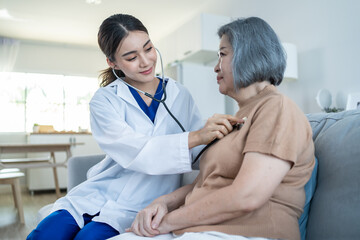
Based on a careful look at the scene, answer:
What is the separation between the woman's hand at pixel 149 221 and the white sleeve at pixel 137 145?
0.46ft

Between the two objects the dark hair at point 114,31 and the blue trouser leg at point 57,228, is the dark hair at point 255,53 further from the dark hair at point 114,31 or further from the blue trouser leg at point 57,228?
the blue trouser leg at point 57,228

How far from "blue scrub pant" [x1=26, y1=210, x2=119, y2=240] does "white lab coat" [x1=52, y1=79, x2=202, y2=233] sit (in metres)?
0.02

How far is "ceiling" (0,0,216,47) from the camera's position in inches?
188

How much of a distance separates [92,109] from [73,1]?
403 cm

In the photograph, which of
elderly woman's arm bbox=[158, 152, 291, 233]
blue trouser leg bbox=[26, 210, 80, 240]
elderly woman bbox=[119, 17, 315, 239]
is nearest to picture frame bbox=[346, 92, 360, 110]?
elderly woman bbox=[119, 17, 315, 239]

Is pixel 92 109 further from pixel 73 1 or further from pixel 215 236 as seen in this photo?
pixel 73 1

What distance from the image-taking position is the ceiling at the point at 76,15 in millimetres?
4777

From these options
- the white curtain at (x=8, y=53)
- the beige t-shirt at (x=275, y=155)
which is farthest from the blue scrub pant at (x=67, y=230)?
the white curtain at (x=8, y=53)

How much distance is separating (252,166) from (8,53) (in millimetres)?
6466

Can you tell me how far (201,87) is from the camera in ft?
13.0

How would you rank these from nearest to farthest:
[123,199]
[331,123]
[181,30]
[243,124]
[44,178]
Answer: [243,124] < [331,123] < [123,199] < [181,30] < [44,178]

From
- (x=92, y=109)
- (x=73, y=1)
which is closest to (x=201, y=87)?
(x=73, y=1)

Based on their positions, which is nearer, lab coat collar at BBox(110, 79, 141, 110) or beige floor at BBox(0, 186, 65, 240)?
lab coat collar at BBox(110, 79, 141, 110)

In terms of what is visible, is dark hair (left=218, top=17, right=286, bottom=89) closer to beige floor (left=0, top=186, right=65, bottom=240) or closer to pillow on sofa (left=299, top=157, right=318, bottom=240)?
pillow on sofa (left=299, top=157, right=318, bottom=240)
